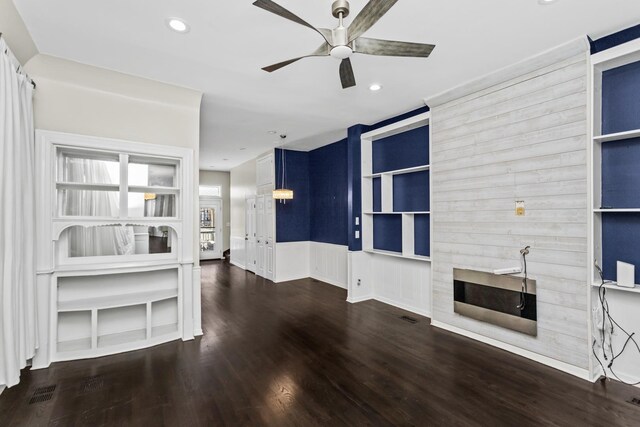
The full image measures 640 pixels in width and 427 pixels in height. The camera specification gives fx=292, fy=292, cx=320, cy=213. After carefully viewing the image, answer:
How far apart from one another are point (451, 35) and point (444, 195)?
2.07 meters

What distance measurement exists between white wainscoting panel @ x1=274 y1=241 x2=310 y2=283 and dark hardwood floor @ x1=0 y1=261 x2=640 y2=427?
117 inches

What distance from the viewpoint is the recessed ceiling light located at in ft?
8.10

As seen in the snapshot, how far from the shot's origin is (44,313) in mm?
3102

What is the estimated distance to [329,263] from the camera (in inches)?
270

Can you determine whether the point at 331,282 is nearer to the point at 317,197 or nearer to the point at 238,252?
the point at 317,197

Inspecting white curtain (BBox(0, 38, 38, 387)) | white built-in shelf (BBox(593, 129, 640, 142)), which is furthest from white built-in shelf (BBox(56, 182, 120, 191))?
white built-in shelf (BBox(593, 129, 640, 142))

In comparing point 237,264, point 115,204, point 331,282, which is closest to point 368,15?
point 115,204

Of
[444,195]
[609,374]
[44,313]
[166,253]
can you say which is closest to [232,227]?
[166,253]

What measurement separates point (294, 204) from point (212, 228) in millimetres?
4676

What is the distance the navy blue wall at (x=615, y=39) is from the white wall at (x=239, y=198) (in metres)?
7.05

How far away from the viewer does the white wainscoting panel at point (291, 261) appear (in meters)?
7.09

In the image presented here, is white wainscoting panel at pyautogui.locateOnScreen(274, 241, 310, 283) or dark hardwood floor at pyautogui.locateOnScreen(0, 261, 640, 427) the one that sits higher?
white wainscoting panel at pyautogui.locateOnScreen(274, 241, 310, 283)

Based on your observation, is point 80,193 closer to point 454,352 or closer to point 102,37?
point 102,37

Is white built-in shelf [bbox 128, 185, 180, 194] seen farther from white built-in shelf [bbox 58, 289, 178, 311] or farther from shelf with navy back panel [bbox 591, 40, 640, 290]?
shelf with navy back panel [bbox 591, 40, 640, 290]
